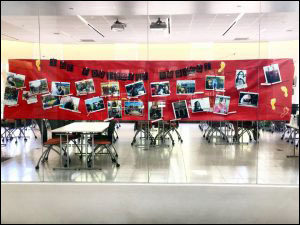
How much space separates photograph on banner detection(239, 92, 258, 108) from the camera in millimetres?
4270

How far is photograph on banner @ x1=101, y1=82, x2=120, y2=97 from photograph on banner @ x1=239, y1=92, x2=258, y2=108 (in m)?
2.02

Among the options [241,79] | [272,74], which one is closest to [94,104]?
[241,79]

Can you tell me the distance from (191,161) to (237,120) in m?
1.11

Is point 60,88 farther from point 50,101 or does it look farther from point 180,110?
point 180,110

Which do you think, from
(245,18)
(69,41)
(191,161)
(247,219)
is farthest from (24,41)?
(247,219)

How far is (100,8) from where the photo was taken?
4324 mm

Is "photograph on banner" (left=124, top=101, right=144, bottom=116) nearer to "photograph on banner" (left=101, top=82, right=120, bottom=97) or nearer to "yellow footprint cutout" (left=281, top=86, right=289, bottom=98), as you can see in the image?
"photograph on banner" (left=101, top=82, right=120, bottom=97)

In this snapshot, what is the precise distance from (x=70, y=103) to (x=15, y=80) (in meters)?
0.94

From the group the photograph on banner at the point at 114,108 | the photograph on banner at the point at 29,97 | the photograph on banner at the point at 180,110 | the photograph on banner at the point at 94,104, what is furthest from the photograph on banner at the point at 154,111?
the photograph on banner at the point at 29,97

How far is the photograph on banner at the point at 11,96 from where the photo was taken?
4.21 metres

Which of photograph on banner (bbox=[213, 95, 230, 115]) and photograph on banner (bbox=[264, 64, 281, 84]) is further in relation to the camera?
photograph on banner (bbox=[213, 95, 230, 115])

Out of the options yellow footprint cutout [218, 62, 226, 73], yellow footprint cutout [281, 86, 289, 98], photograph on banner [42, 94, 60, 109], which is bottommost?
photograph on banner [42, 94, 60, 109]

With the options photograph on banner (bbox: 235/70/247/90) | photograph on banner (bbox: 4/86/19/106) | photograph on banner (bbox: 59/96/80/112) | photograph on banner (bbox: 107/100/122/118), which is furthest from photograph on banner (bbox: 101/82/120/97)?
photograph on banner (bbox: 235/70/247/90)

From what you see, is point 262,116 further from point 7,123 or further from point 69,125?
point 7,123
